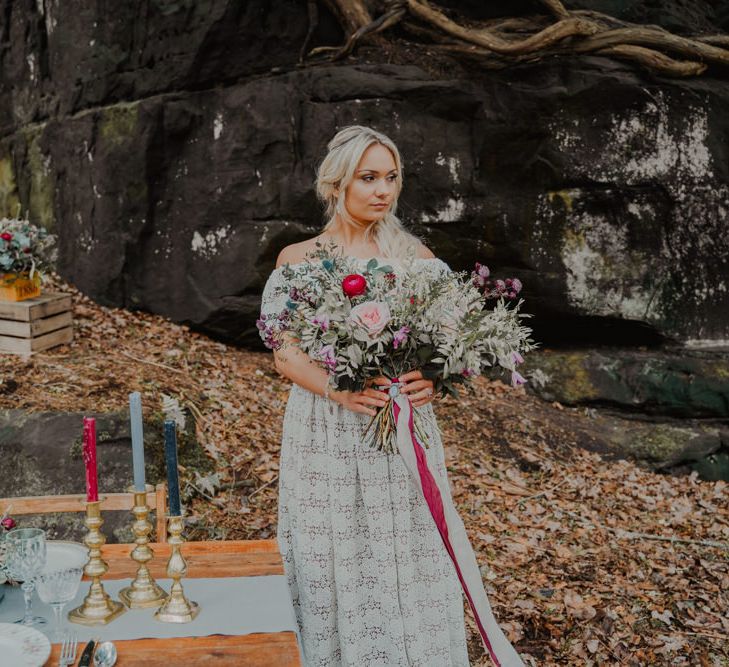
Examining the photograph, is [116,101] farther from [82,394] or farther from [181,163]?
[82,394]

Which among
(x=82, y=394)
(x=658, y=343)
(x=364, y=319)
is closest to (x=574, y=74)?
(x=658, y=343)

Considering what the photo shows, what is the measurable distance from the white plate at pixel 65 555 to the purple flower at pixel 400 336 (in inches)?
47.1

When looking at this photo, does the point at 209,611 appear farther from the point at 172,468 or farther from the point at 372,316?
the point at 372,316

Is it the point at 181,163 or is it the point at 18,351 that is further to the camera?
the point at 181,163

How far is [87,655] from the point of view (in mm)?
1978

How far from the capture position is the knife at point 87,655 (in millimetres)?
1939

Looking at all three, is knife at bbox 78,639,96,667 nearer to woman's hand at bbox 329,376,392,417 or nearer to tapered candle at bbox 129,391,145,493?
tapered candle at bbox 129,391,145,493

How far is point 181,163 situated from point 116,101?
1083 mm

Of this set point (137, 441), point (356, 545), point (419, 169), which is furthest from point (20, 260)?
point (137, 441)

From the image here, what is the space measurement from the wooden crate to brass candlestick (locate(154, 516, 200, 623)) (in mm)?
4395

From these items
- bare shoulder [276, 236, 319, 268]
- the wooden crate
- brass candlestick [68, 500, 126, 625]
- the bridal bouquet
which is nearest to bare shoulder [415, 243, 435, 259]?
bare shoulder [276, 236, 319, 268]

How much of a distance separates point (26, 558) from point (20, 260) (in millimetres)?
4563

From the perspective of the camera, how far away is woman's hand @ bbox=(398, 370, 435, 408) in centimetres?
295

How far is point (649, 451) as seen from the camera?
7.11 metres
